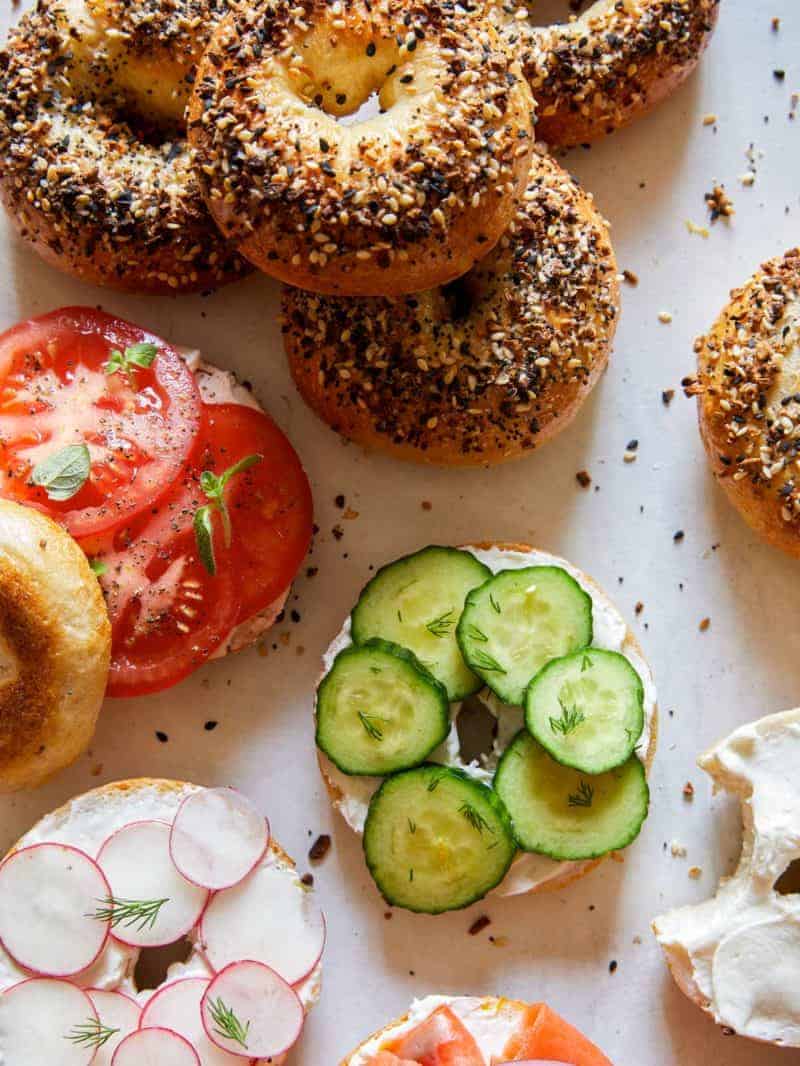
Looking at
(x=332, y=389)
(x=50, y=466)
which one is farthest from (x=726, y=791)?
(x=50, y=466)

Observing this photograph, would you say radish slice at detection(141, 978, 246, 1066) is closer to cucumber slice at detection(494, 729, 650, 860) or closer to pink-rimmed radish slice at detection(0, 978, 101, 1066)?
pink-rimmed radish slice at detection(0, 978, 101, 1066)

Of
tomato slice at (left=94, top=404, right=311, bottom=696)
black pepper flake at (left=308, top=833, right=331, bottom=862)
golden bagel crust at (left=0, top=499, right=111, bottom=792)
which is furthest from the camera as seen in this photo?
black pepper flake at (left=308, top=833, right=331, bottom=862)

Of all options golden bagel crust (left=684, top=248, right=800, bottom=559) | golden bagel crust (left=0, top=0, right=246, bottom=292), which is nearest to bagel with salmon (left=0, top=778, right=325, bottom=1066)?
golden bagel crust (left=0, top=0, right=246, bottom=292)

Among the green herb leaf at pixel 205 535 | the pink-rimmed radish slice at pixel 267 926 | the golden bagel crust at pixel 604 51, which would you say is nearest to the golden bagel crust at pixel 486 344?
the golden bagel crust at pixel 604 51

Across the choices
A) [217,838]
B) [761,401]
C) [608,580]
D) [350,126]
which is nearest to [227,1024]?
[217,838]

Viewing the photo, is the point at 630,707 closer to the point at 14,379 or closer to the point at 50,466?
the point at 50,466

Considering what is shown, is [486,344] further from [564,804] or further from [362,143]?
[564,804]
